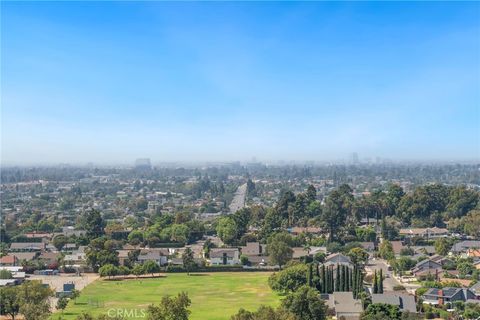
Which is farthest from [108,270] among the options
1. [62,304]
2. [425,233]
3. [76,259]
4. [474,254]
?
[425,233]

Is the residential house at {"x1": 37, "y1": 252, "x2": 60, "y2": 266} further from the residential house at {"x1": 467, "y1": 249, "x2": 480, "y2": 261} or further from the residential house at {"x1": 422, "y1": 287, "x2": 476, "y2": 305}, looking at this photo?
the residential house at {"x1": 467, "y1": 249, "x2": 480, "y2": 261}

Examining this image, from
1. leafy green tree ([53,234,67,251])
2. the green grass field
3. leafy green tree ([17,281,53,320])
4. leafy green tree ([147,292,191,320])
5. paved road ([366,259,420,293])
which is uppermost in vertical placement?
leafy green tree ([147,292,191,320])

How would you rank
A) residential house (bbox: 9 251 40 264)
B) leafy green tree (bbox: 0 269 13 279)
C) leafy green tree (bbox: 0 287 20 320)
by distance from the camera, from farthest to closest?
residential house (bbox: 9 251 40 264) → leafy green tree (bbox: 0 269 13 279) → leafy green tree (bbox: 0 287 20 320)

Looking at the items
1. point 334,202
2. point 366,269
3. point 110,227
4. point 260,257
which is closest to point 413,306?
point 366,269

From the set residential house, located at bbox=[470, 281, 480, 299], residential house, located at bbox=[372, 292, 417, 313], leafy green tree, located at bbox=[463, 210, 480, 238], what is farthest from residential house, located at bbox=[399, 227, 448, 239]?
residential house, located at bbox=[372, 292, 417, 313]

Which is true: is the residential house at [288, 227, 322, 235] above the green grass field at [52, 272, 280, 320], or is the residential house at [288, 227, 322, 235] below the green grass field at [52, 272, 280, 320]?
above

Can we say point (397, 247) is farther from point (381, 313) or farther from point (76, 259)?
point (76, 259)
